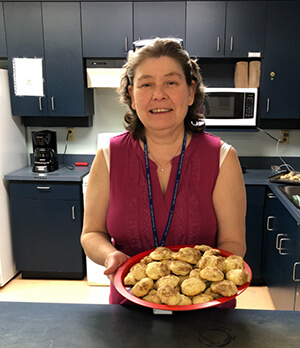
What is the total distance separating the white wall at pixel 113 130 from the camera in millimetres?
3330

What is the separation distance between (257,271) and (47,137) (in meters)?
2.09

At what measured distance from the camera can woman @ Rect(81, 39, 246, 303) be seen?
1206 millimetres

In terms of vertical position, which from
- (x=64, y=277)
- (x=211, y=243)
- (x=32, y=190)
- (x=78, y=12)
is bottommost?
(x=64, y=277)

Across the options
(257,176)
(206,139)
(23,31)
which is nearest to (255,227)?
(257,176)

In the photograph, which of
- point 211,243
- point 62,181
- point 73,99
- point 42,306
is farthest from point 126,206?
point 73,99

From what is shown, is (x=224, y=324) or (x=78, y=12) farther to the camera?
(x=78, y=12)

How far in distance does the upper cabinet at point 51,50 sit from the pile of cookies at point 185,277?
235 cm

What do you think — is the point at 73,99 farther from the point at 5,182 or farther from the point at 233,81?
the point at 233,81

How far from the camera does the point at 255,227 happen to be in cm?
290

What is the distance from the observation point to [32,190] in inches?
117

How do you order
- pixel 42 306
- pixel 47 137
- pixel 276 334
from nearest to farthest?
pixel 276 334, pixel 42 306, pixel 47 137

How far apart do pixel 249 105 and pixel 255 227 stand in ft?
3.23

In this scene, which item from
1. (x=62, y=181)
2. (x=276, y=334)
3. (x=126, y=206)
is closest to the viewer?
(x=276, y=334)

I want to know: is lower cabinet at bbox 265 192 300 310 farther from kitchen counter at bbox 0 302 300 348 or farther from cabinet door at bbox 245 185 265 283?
kitchen counter at bbox 0 302 300 348
